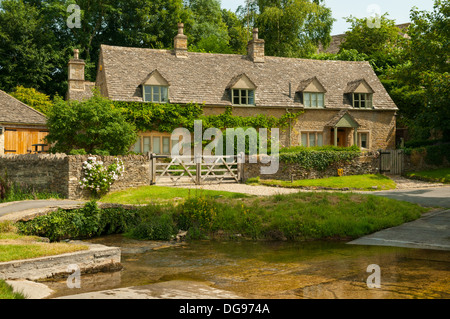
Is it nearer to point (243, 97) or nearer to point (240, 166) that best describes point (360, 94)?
point (243, 97)

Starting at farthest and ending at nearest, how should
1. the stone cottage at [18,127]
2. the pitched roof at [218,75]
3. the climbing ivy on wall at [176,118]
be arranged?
the pitched roof at [218,75] < the climbing ivy on wall at [176,118] < the stone cottage at [18,127]

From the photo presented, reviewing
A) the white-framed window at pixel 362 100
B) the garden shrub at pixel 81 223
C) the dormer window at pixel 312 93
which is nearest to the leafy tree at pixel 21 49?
the dormer window at pixel 312 93

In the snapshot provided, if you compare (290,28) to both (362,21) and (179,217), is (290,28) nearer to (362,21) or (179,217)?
(362,21)

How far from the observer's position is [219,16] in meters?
58.7

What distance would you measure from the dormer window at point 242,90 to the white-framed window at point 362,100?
8.76 m

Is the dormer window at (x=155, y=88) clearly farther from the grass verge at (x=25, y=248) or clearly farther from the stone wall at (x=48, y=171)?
the grass verge at (x=25, y=248)

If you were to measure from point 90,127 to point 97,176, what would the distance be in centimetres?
447

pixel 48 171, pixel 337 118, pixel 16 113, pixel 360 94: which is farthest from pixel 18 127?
pixel 360 94

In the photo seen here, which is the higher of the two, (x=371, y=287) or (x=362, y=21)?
(x=362, y=21)

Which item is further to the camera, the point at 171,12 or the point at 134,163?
the point at 171,12

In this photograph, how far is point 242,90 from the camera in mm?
34344

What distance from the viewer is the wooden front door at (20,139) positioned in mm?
31031
